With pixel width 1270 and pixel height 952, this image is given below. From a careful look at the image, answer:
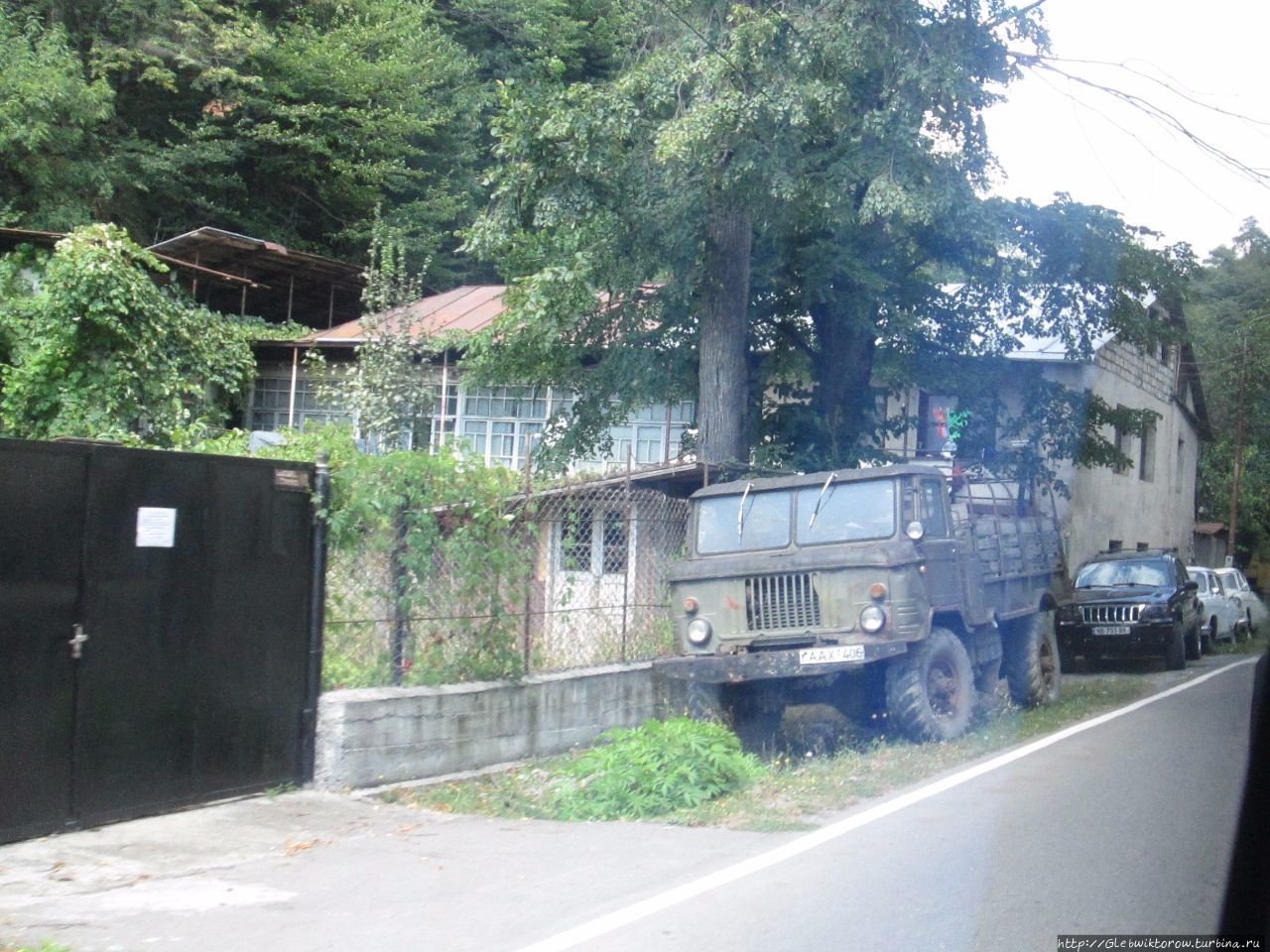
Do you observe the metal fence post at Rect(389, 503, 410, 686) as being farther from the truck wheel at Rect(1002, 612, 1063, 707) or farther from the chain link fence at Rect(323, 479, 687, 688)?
the truck wheel at Rect(1002, 612, 1063, 707)

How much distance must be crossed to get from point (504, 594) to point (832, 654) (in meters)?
2.68

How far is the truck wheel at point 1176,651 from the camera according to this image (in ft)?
59.8

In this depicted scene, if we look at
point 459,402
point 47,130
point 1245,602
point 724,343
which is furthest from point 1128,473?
point 47,130

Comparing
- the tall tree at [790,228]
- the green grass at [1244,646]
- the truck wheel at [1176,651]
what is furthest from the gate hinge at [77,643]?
the green grass at [1244,646]

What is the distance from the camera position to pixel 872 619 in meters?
10.1

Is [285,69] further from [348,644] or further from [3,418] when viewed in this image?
[348,644]

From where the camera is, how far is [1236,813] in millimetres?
7688

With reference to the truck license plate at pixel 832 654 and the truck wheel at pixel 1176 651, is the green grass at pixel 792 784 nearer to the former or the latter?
the truck license plate at pixel 832 654

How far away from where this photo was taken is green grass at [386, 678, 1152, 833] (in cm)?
796

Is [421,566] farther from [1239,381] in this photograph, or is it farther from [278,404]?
[1239,381]

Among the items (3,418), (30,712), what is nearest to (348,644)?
(30,712)

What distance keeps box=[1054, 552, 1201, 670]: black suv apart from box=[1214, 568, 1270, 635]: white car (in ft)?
20.3

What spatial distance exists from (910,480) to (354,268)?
19.2 metres

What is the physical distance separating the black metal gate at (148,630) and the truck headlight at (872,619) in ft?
14.4
